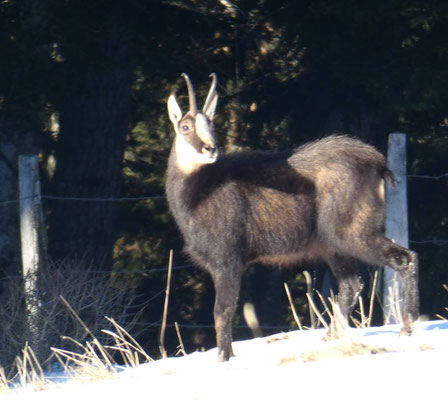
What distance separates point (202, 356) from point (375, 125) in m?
6.80

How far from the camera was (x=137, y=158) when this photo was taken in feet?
52.2

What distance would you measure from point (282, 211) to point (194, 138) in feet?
3.00

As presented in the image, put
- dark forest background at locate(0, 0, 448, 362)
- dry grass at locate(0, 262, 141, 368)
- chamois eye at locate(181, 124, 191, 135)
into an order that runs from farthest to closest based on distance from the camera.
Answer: dark forest background at locate(0, 0, 448, 362), dry grass at locate(0, 262, 141, 368), chamois eye at locate(181, 124, 191, 135)

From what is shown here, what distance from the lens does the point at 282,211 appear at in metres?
8.23

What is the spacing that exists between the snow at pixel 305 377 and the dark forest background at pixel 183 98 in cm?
468

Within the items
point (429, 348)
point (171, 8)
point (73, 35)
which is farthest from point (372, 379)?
point (171, 8)

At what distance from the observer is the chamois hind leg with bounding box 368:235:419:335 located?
26.2ft

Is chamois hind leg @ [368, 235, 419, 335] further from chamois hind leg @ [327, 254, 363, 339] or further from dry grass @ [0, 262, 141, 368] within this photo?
dry grass @ [0, 262, 141, 368]

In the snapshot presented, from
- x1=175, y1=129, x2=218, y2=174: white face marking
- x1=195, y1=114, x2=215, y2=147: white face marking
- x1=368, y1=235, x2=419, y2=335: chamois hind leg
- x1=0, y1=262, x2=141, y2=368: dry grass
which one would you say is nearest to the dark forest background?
x1=0, y1=262, x2=141, y2=368: dry grass

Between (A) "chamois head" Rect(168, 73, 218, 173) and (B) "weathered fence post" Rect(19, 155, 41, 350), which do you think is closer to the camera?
(A) "chamois head" Rect(168, 73, 218, 173)

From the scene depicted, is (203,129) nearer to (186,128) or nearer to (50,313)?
(186,128)

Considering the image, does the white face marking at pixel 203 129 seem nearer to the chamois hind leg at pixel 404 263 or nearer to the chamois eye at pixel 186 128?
the chamois eye at pixel 186 128

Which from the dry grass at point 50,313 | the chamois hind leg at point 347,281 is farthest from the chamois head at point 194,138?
the dry grass at point 50,313

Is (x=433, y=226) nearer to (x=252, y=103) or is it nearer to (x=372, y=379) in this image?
(x=252, y=103)
